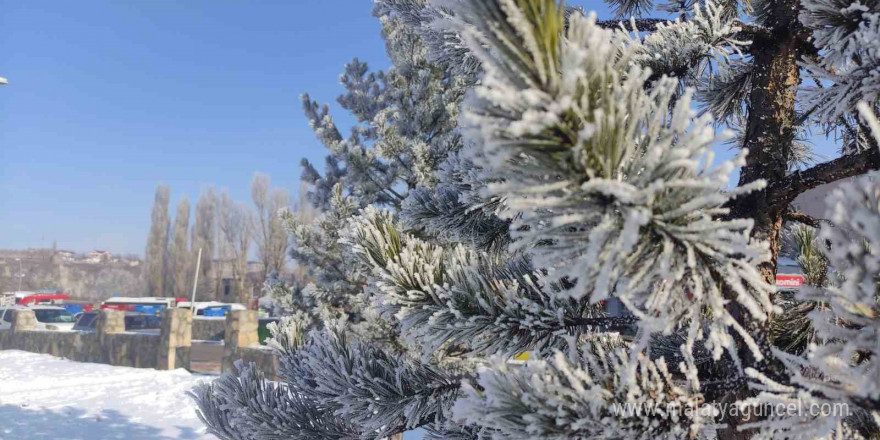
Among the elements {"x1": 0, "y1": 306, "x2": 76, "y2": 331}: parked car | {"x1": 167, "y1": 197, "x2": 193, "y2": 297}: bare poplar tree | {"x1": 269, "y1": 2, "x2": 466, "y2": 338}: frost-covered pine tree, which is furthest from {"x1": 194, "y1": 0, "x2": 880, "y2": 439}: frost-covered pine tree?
{"x1": 167, "y1": 197, "x2": 193, "y2": 297}: bare poplar tree

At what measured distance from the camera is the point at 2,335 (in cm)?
1847

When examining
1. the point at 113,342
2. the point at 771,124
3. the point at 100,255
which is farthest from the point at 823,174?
the point at 100,255

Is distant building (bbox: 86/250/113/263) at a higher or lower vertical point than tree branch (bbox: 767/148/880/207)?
higher

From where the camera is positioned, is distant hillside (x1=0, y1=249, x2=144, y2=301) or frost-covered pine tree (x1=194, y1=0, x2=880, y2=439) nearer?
frost-covered pine tree (x1=194, y1=0, x2=880, y2=439)

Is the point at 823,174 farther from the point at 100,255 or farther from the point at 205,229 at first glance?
the point at 100,255

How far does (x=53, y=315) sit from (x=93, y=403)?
15.4m

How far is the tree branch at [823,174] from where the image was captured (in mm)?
1302

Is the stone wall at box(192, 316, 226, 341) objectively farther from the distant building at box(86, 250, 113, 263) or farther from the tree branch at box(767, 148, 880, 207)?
the distant building at box(86, 250, 113, 263)

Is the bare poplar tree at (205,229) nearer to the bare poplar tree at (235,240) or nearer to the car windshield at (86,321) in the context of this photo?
the bare poplar tree at (235,240)

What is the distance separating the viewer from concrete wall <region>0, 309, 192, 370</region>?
1523 cm

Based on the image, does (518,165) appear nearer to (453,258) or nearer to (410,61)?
(453,258)

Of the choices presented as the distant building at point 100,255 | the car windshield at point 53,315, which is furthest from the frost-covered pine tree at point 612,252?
the distant building at point 100,255

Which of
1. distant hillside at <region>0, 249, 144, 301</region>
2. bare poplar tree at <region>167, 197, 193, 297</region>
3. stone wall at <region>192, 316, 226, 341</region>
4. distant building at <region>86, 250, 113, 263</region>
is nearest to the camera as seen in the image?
stone wall at <region>192, 316, 226, 341</region>

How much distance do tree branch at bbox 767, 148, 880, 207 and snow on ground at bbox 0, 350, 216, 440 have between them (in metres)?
9.21
